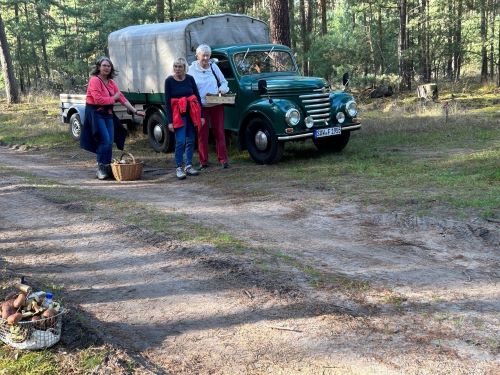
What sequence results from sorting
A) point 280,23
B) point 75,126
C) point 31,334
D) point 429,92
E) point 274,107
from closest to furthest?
point 31,334 → point 274,107 → point 280,23 → point 75,126 → point 429,92

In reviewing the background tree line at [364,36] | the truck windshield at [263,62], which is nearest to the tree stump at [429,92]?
the background tree line at [364,36]

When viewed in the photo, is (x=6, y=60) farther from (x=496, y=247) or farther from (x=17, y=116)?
(x=496, y=247)

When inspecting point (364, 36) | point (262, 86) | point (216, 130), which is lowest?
point (216, 130)

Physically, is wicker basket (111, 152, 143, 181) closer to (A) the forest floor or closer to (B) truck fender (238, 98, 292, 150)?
(A) the forest floor

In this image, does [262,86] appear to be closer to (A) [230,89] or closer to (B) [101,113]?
(A) [230,89]

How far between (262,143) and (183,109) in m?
1.68

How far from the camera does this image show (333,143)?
10.3 metres

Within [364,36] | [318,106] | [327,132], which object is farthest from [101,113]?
[364,36]

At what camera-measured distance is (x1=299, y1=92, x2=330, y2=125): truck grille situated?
9.48m

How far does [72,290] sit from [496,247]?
148 inches

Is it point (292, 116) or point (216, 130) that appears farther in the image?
point (216, 130)

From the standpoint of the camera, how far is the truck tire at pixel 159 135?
1128cm

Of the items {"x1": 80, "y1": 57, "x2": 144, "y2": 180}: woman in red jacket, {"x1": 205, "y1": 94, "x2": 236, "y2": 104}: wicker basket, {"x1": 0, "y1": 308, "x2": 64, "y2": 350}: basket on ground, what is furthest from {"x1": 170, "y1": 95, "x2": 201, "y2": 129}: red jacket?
{"x1": 0, "y1": 308, "x2": 64, "y2": 350}: basket on ground

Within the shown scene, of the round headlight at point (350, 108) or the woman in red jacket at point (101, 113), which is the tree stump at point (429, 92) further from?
the woman in red jacket at point (101, 113)
